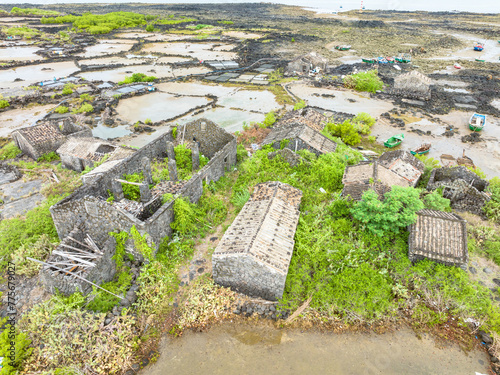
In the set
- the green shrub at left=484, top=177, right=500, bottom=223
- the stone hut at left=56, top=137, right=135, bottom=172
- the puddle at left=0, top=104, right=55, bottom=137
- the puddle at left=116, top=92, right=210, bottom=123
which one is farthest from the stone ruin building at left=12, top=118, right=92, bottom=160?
the green shrub at left=484, top=177, right=500, bottom=223

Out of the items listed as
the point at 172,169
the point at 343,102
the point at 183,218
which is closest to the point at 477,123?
the point at 343,102

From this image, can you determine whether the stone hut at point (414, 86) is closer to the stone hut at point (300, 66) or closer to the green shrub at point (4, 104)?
the stone hut at point (300, 66)

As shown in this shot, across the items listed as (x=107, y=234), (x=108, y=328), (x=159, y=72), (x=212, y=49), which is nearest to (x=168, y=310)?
(x=108, y=328)

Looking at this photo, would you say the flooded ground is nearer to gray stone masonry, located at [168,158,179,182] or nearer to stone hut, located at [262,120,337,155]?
gray stone masonry, located at [168,158,179,182]

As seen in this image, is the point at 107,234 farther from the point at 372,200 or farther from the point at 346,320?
the point at 372,200

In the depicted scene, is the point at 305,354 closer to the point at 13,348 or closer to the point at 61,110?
the point at 13,348

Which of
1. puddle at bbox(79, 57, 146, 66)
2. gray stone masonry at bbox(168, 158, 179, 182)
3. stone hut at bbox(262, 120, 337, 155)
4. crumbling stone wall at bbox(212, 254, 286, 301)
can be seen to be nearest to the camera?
crumbling stone wall at bbox(212, 254, 286, 301)

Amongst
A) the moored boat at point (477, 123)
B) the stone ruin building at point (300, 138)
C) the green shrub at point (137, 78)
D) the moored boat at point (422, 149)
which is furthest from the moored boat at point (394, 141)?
the green shrub at point (137, 78)
